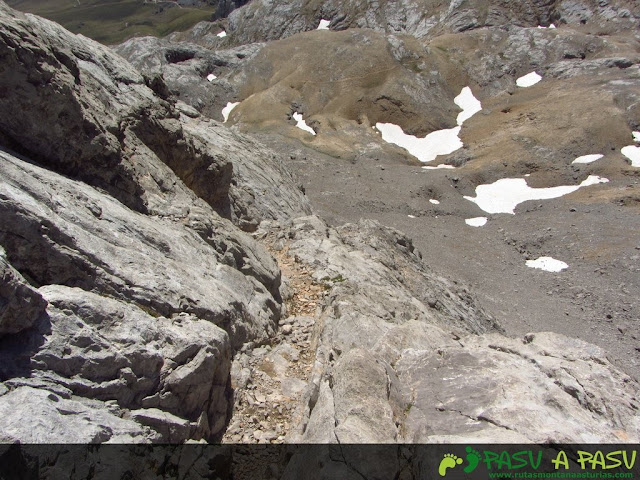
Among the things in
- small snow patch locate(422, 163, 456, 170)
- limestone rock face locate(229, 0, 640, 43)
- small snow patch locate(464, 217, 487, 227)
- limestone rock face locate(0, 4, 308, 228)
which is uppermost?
limestone rock face locate(229, 0, 640, 43)

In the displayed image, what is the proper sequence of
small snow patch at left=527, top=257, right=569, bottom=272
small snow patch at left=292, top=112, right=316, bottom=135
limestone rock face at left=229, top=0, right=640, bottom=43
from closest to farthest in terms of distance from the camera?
small snow patch at left=527, top=257, right=569, bottom=272
small snow patch at left=292, top=112, right=316, bottom=135
limestone rock face at left=229, top=0, right=640, bottom=43

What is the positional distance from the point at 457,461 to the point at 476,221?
187ft

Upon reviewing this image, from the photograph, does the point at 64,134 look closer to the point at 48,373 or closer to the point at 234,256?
the point at 234,256

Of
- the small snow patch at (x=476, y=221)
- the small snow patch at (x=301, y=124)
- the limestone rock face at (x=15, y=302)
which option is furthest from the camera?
the small snow patch at (x=301, y=124)

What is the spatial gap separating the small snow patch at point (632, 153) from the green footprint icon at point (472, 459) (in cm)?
7668

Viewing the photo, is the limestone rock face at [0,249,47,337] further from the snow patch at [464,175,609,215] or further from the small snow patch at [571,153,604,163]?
the small snow patch at [571,153,604,163]

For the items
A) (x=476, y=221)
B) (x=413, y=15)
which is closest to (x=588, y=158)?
(x=476, y=221)

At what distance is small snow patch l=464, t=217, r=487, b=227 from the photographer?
198 feet

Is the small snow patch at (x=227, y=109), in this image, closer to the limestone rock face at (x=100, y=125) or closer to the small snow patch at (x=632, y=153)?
the limestone rock face at (x=100, y=125)

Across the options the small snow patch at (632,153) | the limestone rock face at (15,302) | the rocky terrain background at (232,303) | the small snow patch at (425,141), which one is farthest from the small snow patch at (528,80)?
the limestone rock face at (15,302)

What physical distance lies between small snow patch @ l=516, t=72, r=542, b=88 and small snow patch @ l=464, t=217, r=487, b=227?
55.5 metres

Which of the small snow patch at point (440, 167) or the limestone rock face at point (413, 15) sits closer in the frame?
the small snow patch at point (440, 167)

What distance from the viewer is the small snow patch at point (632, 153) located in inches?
2706

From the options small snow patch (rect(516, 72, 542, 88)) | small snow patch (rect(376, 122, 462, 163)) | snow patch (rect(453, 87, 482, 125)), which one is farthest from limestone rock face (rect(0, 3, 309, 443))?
small snow patch (rect(516, 72, 542, 88))
